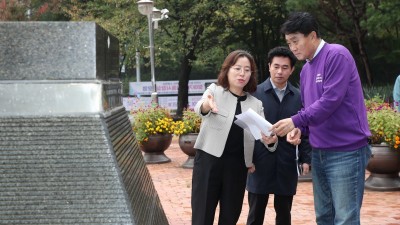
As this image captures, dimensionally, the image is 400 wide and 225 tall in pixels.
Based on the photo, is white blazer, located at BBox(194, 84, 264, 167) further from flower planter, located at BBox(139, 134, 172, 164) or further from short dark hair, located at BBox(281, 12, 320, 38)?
flower planter, located at BBox(139, 134, 172, 164)

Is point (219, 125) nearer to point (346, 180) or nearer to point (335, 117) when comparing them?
point (335, 117)

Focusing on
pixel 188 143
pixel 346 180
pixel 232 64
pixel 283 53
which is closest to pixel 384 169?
pixel 188 143

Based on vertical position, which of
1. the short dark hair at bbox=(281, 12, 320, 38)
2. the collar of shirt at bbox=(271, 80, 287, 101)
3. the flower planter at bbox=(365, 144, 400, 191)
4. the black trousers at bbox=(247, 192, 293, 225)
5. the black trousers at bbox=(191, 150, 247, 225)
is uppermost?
the short dark hair at bbox=(281, 12, 320, 38)

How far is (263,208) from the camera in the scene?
484 cm

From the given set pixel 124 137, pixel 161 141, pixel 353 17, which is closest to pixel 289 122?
pixel 124 137

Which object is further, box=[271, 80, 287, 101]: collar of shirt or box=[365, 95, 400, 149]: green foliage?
box=[365, 95, 400, 149]: green foliage

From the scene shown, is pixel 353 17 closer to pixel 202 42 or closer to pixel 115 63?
pixel 202 42

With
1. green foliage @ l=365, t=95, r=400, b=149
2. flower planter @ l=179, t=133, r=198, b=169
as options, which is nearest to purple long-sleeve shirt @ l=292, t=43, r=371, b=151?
green foliage @ l=365, t=95, r=400, b=149

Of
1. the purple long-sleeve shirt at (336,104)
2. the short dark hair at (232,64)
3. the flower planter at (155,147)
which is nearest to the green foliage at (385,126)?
the short dark hair at (232,64)

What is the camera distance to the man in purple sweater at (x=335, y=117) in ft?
11.2

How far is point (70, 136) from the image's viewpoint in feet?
8.04

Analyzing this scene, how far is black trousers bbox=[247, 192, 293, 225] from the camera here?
480 centimetres

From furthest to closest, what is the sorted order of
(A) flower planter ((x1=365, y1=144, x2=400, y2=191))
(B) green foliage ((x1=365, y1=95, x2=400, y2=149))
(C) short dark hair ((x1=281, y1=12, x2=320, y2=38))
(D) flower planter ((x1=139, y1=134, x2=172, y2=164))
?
(D) flower planter ((x1=139, y1=134, x2=172, y2=164)) < (A) flower planter ((x1=365, y1=144, x2=400, y2=191)) < (B) green foliage ((x1=365, y1=95, x2=400, y2=149)) < (C) short dark hair ((x1=281, y1=12, x2=320, y2=38))

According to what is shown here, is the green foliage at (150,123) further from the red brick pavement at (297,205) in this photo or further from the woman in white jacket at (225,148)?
the woman in white jacket at (225,148)
